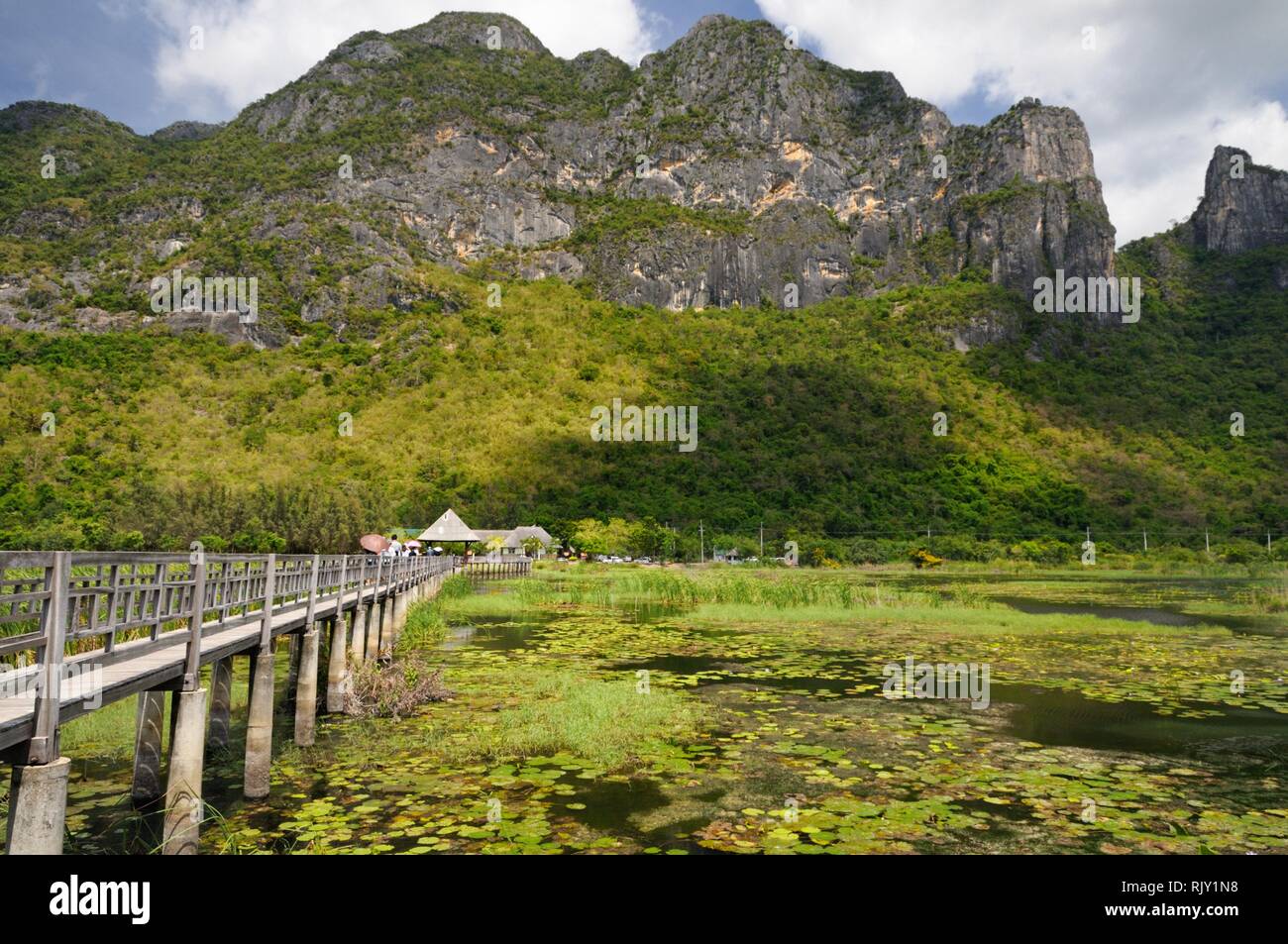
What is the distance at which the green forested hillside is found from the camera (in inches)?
3113

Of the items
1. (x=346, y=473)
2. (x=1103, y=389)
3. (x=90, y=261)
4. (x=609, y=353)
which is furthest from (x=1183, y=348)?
(x=90, y=261)

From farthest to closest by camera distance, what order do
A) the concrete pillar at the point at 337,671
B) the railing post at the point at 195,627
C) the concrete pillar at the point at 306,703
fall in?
1. the concrete pillar at the point at 337,671
2. the concrete pillar at the point at 306,703
3. the railing post at the point at 195,627

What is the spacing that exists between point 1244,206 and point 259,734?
206521 mm

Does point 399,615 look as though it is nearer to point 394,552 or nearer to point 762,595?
point 394,552

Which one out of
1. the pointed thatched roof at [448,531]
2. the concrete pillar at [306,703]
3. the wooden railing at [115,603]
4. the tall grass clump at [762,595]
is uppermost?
the wooden railing at [115,603]

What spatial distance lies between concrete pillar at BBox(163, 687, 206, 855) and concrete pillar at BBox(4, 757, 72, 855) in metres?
2.08

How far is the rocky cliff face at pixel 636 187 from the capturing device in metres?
134

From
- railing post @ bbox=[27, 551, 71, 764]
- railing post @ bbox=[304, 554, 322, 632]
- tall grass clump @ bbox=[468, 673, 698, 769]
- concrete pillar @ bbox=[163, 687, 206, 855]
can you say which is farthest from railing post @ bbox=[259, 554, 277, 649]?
railing post @ bbox=[27, 551, 71, 764]

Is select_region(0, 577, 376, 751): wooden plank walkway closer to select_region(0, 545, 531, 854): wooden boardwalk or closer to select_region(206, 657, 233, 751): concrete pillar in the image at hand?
select_region(0, 545, 531, 854): wooden boardwalk

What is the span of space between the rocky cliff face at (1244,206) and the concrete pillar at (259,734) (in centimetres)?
20035

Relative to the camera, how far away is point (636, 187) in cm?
18050

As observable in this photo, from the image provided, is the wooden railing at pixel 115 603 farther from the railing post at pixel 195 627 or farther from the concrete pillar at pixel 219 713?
the concrete pillar at pixel 219 713

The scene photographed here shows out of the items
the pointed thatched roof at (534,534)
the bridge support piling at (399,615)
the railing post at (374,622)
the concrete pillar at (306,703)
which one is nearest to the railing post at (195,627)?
the concrete pillar at (306,703)

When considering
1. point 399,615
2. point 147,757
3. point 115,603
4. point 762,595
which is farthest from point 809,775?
point 762,595
